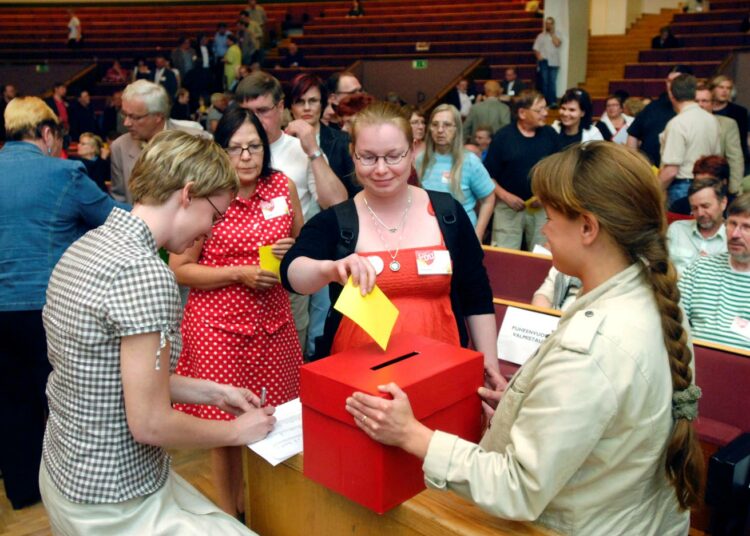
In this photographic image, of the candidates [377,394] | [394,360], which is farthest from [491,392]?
[377,394]

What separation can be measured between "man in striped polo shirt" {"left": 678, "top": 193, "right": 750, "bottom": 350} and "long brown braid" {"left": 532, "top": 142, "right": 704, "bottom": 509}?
193 centimetres

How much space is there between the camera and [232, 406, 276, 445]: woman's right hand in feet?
5.18

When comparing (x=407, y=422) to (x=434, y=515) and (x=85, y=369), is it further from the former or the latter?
(x=85, y=369)

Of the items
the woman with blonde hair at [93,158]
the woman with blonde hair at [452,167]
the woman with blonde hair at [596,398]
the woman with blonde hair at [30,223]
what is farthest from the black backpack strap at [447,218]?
the woman with blonde hair at [93,158]

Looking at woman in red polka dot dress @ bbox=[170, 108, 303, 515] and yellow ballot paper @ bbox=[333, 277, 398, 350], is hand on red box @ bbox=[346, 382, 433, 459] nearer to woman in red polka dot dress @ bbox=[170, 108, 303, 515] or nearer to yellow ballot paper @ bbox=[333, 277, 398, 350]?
yellow ballot paper @ bbox=[333, 277, 398, 350]

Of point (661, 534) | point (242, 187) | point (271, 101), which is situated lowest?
point (661, 534)

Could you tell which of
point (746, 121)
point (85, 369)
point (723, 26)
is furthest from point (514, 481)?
point (723, 26)

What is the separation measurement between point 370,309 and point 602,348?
0.47 meters

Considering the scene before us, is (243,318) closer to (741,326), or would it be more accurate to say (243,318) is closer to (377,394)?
(377,394)

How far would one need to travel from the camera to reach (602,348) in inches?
44.1

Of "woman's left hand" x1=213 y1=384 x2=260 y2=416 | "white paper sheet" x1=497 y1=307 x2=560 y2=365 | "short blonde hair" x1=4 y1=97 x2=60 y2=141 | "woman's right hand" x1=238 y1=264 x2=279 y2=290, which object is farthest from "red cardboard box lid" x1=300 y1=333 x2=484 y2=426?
"short blonde hair" x1=4 y1=97 x2=60 y2=141

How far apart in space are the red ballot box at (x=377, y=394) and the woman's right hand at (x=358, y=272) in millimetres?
131

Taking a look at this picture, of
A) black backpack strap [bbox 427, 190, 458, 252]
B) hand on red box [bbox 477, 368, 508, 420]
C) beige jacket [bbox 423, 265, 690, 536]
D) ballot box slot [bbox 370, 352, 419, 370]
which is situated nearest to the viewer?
beige jacket [bbox 423, 265, 690, 536]

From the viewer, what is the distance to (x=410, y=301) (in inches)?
75.7
